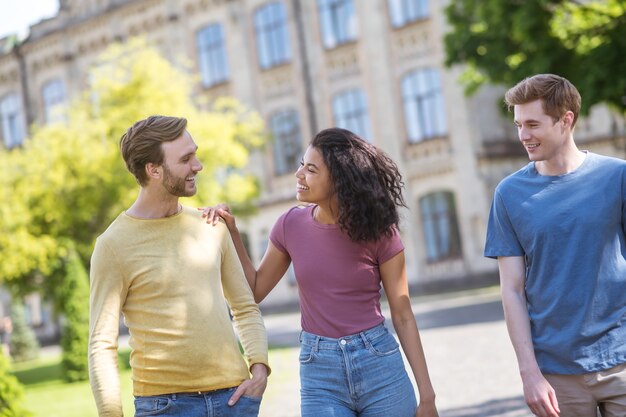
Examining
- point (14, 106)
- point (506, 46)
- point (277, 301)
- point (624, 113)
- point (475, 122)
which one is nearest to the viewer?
point (624, 113)

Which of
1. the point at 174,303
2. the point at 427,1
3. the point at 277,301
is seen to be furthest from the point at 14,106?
the point at 174,303

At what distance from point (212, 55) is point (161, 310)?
32.5 meters

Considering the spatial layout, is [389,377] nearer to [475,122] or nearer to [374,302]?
[374,302]

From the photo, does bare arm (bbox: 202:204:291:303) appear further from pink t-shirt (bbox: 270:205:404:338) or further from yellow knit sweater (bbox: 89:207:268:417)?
yellow knit sweater (bbox: 89:207:268:417)

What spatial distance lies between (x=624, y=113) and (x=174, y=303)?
15.4m

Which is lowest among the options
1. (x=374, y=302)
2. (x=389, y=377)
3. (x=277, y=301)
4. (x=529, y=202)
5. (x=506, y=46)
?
(x=277, y=301)

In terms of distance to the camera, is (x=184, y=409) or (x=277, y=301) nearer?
(x=184, y=409)

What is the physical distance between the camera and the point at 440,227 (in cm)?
3044

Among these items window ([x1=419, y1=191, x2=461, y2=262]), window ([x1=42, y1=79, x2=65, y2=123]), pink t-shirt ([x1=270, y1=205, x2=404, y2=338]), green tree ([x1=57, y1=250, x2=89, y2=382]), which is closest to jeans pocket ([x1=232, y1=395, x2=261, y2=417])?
pink t-shirt ([x1=270, y1=205, x2=404, y2=338])

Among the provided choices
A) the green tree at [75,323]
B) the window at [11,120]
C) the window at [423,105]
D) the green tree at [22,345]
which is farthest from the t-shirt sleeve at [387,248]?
the window at [11,120]

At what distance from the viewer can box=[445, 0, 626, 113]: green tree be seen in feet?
55.2

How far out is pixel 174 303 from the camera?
A: 3.97 metres

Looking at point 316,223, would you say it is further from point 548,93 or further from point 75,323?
point 75,323

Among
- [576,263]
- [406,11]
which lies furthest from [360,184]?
[406,11]
